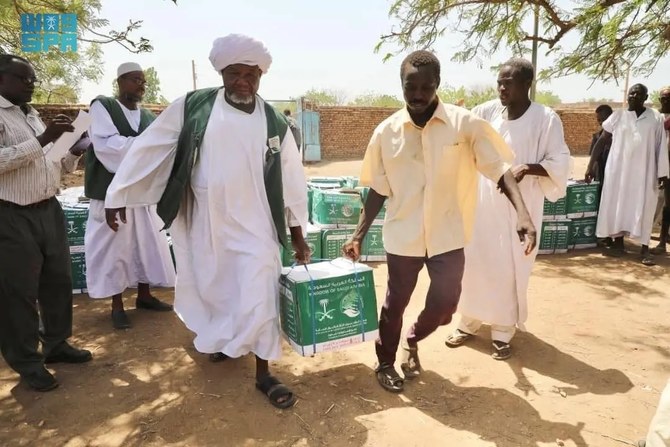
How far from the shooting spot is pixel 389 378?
3078mm

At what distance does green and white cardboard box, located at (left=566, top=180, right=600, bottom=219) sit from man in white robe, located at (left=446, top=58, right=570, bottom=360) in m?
3.28

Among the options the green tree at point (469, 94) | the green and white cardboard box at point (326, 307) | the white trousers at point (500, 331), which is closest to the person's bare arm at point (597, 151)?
the white trousers at point (500, 331)

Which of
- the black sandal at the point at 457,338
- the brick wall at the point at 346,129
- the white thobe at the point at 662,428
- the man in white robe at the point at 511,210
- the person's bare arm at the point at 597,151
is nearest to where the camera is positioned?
the white thobe at the point at 662,428

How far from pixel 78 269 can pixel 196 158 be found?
2.78m

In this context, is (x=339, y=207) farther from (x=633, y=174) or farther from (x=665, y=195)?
(x=665, y=195)

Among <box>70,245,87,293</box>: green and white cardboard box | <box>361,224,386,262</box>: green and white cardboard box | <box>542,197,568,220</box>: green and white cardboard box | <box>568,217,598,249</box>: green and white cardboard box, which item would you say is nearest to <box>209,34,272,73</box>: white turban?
<box>70,245,87,293</box>: green and white cardboard box

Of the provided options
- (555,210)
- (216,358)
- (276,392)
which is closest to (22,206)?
(216,358)

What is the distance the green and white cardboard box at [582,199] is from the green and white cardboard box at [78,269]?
225 inches

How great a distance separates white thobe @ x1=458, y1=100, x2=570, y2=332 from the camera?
11.2 feet

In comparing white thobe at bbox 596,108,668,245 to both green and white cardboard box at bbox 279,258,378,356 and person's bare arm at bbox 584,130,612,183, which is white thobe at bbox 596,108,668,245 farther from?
green and white cardboard box at bbox 279,258,378,356

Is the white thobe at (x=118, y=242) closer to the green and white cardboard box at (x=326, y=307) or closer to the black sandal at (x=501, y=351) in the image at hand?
the green and white cardboard box at (x=326, y=307)

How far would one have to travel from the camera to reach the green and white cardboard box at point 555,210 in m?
6.33

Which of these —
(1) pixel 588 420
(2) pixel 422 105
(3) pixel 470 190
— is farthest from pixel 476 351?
(2) pixel 422 105

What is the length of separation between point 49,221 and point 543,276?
472 cm
